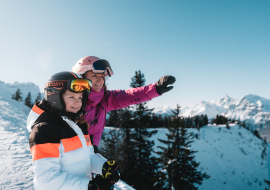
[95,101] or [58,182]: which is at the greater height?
[95,101]

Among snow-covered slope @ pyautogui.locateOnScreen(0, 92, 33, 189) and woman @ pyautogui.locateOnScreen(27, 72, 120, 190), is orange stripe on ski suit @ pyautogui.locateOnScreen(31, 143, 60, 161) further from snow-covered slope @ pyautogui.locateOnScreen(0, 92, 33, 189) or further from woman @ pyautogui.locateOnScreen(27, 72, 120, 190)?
snow-covered slope @ pyautogui.locateOnScreen(0, 92, 33, 189)

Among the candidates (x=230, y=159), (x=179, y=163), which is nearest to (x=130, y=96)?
(x=179, y=163)

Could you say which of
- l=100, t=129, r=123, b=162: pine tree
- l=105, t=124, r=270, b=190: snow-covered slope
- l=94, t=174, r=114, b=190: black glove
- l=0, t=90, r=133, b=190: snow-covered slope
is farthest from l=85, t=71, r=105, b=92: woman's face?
l=105, t=124, r=270, b=190: snow-covered slope

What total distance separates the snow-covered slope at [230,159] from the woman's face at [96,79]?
108 feet

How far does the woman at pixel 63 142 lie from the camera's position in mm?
1450

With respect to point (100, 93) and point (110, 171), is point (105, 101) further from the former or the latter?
point (110, 171)

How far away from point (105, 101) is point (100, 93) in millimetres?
468

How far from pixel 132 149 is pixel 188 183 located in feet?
22.3

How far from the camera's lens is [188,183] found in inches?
544

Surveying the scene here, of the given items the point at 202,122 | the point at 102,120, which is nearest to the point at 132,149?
the point at 102,120

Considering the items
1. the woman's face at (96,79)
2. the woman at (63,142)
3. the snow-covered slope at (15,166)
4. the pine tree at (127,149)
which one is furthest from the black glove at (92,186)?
the pine tree at (127,149)

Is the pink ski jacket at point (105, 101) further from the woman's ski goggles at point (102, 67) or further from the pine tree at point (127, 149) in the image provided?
the pine tree at point (127, 149)

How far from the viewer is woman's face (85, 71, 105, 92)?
2.77m

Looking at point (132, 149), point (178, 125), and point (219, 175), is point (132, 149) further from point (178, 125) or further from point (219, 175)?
point (219, 175)
